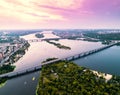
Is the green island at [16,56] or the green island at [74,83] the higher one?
the green island at [74,83]

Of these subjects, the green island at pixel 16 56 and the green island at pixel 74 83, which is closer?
the green island at pixel 74 83

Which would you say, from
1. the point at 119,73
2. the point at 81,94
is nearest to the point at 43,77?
the point at 81,94

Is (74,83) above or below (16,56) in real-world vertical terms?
above

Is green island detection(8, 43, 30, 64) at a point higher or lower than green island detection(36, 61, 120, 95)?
lower

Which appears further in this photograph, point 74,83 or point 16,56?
point 16,56

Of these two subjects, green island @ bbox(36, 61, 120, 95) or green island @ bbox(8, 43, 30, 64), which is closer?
green island @ bbox(36, 61, 120, 95)

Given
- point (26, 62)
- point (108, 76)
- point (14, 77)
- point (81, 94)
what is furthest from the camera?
point (26, 62)

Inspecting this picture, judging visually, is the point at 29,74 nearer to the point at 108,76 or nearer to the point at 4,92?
the point at 4,92

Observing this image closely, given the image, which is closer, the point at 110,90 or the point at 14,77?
the point at 110,90
